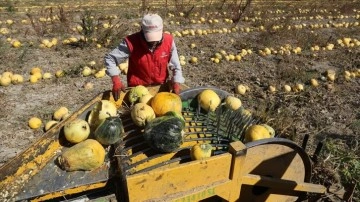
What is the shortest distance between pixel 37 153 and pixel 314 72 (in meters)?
7.28

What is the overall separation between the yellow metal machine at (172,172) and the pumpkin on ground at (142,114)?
0.16 m

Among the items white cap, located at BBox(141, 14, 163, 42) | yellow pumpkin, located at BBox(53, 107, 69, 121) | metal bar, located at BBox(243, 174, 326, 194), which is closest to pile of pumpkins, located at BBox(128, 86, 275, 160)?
metal bar, located at BBox(243, 174, 326, 194)

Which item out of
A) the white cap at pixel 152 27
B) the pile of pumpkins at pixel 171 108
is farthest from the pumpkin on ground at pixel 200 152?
the white cap at pixel 152 27

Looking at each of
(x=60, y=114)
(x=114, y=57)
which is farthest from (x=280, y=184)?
(x=60, y=114)

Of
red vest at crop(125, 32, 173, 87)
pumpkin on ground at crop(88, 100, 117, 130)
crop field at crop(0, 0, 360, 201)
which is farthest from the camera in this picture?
crop field at crop(0, 0, 360, 201)

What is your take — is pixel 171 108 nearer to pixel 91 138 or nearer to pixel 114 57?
pixel 91 138

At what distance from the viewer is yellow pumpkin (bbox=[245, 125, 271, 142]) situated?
363cm

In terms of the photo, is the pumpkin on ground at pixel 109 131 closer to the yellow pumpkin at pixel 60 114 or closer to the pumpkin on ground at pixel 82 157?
the pumpkin on ground at pixel 82 157

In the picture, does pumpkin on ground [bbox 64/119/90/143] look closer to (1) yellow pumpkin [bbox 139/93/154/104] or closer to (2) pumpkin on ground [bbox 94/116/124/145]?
(2) pumpkin on ground [bbox 94/116/124/145]

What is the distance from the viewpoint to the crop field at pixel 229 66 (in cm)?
583

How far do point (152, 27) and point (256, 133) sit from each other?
5.85ft

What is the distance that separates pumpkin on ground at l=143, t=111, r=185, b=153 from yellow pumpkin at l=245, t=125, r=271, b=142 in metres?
0.76

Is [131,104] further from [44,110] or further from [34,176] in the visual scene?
[44,110]

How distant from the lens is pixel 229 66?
8.74 metres
